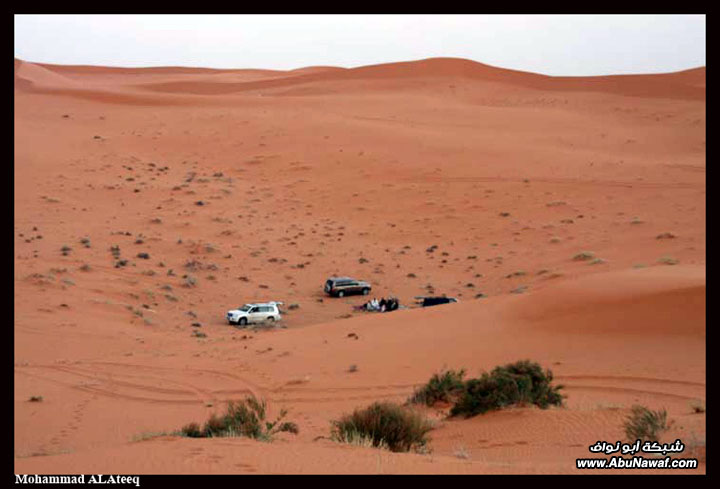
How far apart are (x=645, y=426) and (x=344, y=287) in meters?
20.2

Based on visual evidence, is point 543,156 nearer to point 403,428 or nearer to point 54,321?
point 54,321

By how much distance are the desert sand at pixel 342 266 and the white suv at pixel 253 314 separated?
80 cm

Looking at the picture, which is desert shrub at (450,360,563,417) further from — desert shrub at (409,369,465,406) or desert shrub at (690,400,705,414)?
desert shrub at (690,400,705,414)

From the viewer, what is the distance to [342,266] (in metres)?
32.8

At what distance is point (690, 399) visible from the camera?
1327 centimetres

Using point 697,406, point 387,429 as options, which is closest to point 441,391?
point 387,429

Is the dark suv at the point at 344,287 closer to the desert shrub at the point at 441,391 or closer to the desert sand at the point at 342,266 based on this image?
the desert sand at the point at 342,266

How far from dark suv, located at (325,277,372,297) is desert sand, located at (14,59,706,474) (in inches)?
15.1

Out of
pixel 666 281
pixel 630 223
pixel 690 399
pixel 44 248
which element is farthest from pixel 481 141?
pixel 690 399

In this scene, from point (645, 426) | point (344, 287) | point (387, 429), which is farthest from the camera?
point (344, 287)

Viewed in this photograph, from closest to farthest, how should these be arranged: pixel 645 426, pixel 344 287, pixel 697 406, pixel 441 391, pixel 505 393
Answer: pixel 645 426, pixel 697 406, pixel 505 393, pixel 441 391, pixel 344 287

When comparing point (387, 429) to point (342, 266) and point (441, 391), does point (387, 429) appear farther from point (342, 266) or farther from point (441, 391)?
point (342, 266)

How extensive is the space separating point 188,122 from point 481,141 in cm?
2211

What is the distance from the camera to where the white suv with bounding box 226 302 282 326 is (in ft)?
83.4
